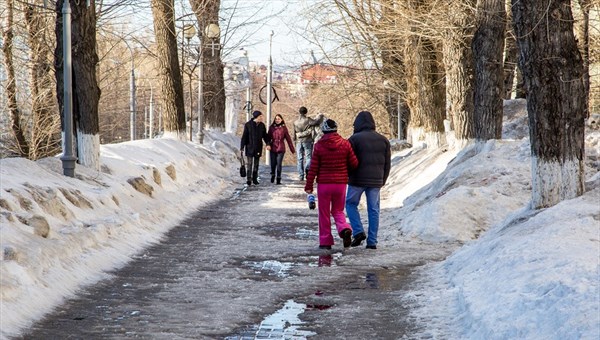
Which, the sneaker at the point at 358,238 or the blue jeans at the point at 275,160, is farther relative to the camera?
the blue jeans at the point at 275,160

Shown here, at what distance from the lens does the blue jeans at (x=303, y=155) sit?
22719 mm

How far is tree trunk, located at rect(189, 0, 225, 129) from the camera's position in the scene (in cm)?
3225

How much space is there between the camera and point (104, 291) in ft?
27.8

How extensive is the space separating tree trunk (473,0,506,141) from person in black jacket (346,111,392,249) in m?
5.80

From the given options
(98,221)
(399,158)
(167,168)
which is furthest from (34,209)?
(399,158)

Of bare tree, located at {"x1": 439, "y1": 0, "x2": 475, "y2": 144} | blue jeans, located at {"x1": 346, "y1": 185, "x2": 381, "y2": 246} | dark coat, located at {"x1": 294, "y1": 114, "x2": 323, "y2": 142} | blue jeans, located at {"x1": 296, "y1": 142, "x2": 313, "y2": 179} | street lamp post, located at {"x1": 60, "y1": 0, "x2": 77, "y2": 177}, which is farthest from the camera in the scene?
blue jeans, located at {"x1": 296, "y1": 142, "x2": 313, "y2": 179}

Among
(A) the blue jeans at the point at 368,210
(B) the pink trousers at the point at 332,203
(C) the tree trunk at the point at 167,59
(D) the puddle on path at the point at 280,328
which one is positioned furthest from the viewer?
(C) the tree trunk at the point at 167,59

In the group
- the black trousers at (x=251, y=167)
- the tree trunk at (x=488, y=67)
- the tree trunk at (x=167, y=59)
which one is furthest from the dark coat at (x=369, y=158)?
the tree trunk at (x=167, y=59)

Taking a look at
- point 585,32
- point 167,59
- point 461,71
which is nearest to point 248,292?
point 461,71

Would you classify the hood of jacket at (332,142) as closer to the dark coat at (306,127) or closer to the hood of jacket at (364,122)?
the hood of jacket at (364,122)

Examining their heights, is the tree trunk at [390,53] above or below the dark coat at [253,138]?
above

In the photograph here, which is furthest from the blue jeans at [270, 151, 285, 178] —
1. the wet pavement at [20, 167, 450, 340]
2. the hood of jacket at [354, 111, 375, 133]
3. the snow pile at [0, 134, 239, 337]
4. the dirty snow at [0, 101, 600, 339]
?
the hood of jacket at [354, 111, 375, 133]

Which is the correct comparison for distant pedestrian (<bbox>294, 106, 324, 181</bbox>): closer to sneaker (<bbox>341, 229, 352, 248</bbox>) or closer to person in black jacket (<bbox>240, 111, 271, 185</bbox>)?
person in black jacket (<bbox>240, 111, 271, 185</bbox>)

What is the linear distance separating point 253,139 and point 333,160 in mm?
10806
